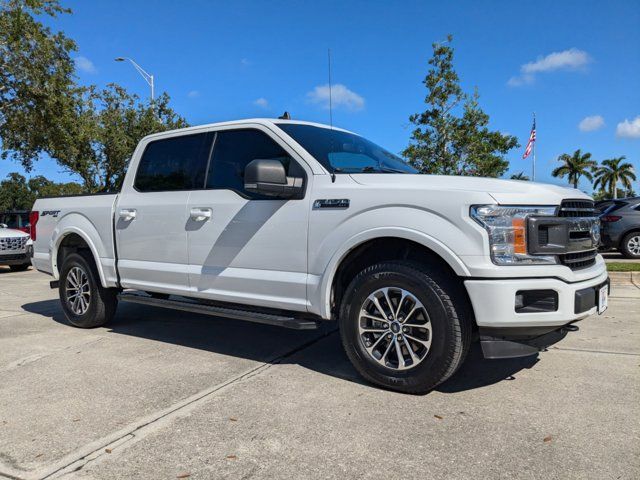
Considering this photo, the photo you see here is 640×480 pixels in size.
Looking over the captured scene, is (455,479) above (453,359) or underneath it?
underneath

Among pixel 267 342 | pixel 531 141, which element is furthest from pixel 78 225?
pixel 531 141

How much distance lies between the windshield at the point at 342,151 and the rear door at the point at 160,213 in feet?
3.31

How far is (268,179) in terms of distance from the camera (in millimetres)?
3773

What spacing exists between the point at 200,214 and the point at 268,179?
98 cm

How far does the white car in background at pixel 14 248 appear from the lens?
1350cm

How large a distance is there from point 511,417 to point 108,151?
26.6 metres

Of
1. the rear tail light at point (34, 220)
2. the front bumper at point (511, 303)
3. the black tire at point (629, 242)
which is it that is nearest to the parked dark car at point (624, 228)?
the black tire at point (629, 242)

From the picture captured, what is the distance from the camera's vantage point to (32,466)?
260cm

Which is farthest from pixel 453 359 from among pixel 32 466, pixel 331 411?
pixel 32 466

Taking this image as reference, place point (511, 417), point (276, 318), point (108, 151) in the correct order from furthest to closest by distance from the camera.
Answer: point (108, 151), point (276, 318), point (511, 417)

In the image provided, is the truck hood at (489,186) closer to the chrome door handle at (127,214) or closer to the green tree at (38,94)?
the chrome door handle at (127,214)

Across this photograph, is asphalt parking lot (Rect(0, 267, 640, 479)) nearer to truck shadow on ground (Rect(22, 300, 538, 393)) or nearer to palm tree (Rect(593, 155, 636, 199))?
truck shadow on ground (Rect(22, 300, 538, 393))

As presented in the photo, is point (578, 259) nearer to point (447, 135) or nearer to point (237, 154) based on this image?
point (237, 154)

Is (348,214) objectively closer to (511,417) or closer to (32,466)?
(511,417)
